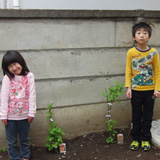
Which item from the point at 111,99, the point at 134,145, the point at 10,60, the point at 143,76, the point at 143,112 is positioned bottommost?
the point at 134,145

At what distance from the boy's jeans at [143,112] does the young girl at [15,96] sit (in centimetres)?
151

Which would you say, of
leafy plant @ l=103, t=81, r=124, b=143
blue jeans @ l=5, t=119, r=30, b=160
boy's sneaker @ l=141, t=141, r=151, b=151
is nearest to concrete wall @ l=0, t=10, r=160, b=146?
leafy plant @ l=103, t=81, r=124, b=143

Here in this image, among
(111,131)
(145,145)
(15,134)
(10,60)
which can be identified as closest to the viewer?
(10,60)

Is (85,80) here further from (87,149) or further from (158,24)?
(158,24)

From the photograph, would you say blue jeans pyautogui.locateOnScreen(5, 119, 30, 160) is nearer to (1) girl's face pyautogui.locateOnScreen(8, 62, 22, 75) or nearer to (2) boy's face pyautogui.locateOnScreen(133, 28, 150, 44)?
(1) girl's face pyautogui.locateOnScreen(8, 62, 22, 75)

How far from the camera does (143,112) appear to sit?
3479mm

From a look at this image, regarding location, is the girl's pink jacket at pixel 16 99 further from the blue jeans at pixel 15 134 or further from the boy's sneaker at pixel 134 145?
the boy's sneaker at pixel 134 145

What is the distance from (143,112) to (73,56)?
139 centimetres

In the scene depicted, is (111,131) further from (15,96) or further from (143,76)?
(15,96)

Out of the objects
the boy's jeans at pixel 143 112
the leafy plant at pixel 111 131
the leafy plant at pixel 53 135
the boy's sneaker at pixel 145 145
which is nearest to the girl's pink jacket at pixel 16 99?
the leafy plant at pixel 53 135

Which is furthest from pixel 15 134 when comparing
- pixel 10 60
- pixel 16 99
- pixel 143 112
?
pixel 143 112

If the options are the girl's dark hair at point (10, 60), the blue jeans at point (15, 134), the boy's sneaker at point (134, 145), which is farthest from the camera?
the boy's sneaker at point (134, 145)

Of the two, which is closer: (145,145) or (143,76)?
(143,76)

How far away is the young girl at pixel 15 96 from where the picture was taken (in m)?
2.96
